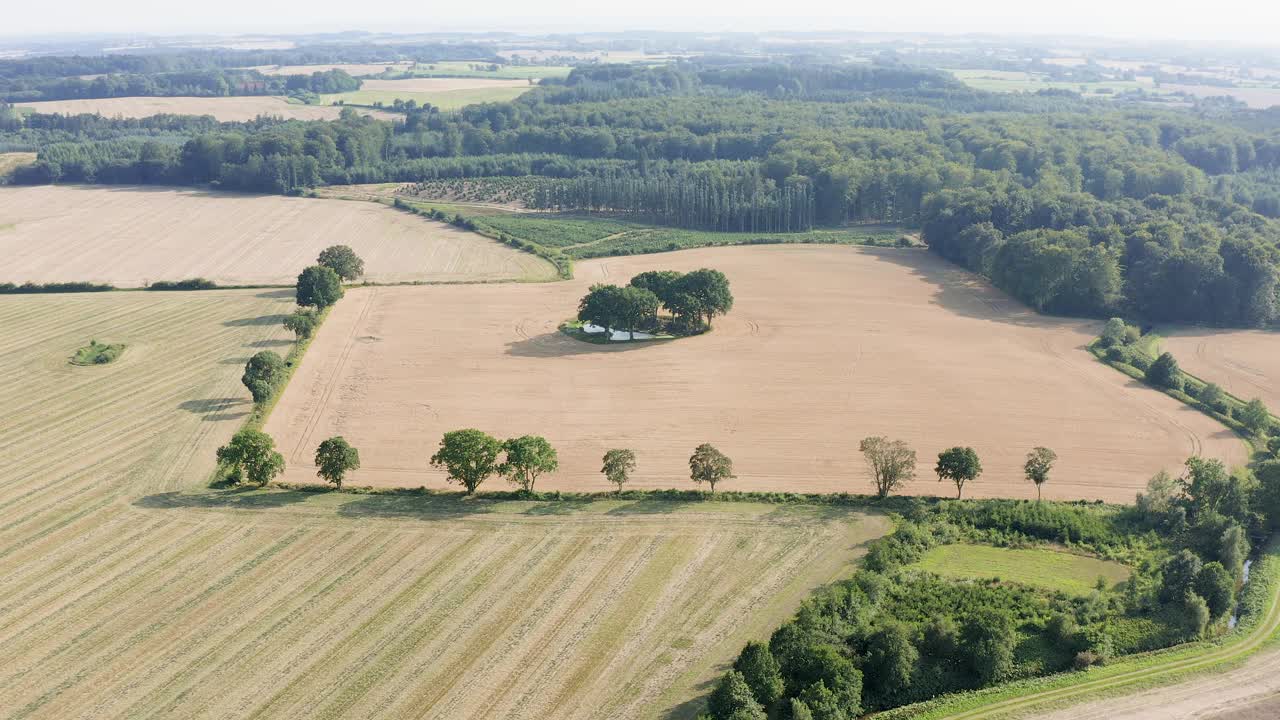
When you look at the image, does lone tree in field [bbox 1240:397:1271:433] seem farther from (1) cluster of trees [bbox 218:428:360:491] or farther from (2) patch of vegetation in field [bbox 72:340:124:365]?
(2) patch of vegetation in field [bbox 72:340:124:365]

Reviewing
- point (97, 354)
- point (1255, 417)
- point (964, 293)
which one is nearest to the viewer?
point (1255, 417)

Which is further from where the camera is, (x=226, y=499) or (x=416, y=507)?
(x=226, y=499)

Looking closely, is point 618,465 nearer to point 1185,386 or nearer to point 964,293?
point 1185,386

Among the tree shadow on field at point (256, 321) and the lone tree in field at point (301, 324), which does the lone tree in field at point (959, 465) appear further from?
the tree shadow on field at point (256, 321)

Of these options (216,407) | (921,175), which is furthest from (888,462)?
(921,175)

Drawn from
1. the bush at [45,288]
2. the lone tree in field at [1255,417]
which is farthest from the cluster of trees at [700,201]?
the lone tree in field at [1255,417]
